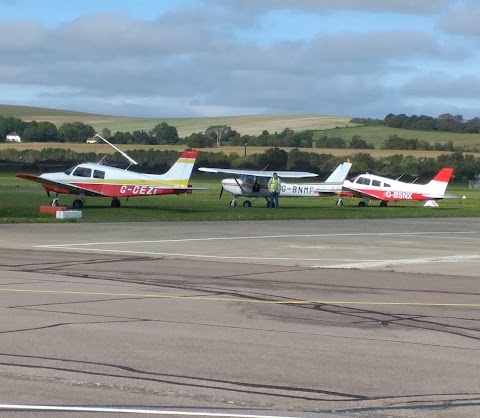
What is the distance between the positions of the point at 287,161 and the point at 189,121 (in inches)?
1889

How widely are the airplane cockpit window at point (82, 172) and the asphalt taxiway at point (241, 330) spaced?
21.0 meters

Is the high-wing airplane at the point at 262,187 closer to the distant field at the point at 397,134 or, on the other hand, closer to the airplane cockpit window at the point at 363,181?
the airplane cockpit window at the point at 363,181

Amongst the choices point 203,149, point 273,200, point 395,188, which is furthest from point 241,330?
point 203,149

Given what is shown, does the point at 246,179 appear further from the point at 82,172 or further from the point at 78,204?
the point at 78,204

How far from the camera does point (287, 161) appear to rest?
303 feet

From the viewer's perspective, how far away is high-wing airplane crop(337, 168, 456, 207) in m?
51.6

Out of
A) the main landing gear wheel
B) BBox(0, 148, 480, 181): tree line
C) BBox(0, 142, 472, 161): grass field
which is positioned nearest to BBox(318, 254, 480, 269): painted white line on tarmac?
the main landing gear wheel

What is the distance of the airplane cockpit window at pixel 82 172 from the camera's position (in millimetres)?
42906

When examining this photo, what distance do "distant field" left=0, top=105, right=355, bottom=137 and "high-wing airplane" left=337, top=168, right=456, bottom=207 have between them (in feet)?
237

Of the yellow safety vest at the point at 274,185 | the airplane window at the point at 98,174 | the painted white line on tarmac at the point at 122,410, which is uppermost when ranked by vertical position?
the painted white line on tarmac at the point at 122,410

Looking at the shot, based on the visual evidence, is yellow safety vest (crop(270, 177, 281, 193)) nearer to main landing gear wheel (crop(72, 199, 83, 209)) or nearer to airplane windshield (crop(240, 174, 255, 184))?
airplane windshield (crop(240, 174, 255, 184))

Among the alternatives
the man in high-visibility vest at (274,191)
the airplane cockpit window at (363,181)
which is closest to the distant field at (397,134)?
the airplane cockpit window at (363,181)

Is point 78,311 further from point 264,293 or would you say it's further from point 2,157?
point 2,157

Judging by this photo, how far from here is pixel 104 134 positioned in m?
118
